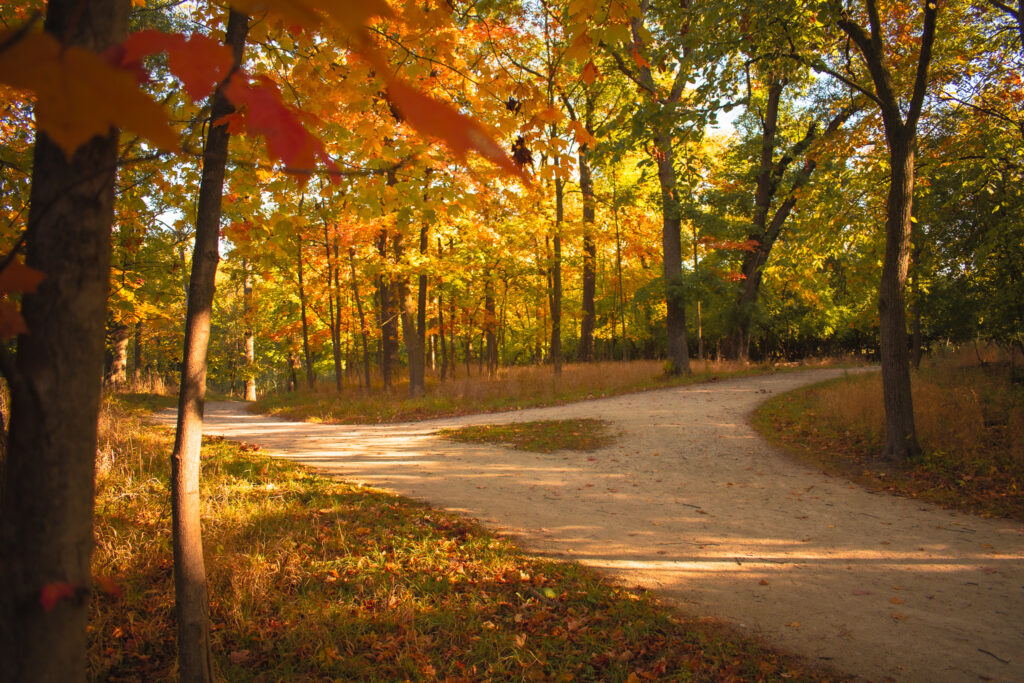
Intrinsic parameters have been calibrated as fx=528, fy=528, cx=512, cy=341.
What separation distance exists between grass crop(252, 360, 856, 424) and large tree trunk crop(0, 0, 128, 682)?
12110 mm

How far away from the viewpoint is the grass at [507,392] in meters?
13.8

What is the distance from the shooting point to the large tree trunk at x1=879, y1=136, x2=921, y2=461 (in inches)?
280

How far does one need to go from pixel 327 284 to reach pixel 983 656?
1887 centimetres

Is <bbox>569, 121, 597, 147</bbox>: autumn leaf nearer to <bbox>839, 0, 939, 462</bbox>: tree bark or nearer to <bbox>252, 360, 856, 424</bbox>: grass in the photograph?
<bbox>839, 0, 939, 462</bbox>: tree bark

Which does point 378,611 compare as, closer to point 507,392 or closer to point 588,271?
point 507,392

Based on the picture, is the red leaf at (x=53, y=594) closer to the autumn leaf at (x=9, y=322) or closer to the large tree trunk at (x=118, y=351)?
the autumn leaf at (x=9, y=322)

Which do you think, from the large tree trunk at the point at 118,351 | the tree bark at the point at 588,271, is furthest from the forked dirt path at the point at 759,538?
the large tree trunk at the point at 118,351

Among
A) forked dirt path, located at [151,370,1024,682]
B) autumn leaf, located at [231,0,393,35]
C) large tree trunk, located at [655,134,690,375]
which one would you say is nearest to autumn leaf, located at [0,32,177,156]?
autumn leaf, located at [231,0,393,35]

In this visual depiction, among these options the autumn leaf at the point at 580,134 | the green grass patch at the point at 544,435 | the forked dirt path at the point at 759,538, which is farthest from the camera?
the green grass patch at the point at 544,435

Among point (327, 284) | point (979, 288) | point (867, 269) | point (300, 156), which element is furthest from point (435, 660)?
point (327, 284)

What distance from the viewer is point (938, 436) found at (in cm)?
744

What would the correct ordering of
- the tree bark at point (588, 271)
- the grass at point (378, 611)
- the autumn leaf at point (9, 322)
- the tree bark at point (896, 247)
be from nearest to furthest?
1. the autumn leaf at point (9, 322)
2. the grass at point (378, 611)
3. the tree bark at point (896, 247)
4. the tree bark at point (588, 271)

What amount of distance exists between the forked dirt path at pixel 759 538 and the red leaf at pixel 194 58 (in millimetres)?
3927

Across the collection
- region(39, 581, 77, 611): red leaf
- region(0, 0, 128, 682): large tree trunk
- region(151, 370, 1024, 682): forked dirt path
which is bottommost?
region(151, 370, 1024, 682): forked dirt path
